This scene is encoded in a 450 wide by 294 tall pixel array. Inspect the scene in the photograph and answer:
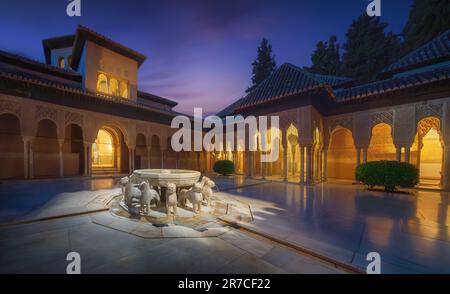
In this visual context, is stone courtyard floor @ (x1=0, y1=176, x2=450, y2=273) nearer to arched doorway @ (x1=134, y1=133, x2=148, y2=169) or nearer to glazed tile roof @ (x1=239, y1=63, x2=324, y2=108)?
glazed tile roof @ (x1=239, y1=63, x2=324, y2=108)

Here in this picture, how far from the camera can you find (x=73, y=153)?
1304cm

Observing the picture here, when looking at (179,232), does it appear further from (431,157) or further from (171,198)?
(431,157)

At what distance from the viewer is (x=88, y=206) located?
189 inches

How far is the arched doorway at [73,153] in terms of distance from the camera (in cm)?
1275

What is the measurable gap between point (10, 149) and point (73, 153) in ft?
9.80

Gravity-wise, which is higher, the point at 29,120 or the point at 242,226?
the point at 29,120

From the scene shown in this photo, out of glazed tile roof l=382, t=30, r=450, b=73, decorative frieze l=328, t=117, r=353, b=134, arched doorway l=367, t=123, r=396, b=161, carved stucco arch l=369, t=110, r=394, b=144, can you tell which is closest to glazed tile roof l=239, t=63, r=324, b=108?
decorative frieze l=328, t=117, r=353, b=134

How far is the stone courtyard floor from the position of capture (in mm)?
2230

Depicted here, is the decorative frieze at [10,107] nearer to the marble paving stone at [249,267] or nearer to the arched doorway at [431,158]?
the marble paving stone at [249,267]

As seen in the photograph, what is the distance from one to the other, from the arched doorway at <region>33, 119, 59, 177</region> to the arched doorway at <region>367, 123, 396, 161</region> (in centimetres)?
2127

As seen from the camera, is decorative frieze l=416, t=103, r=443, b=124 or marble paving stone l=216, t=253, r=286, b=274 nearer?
marble paving stone l=216, t=253, r=286, b=274

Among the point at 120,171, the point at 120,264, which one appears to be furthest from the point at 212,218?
the point at 120,171

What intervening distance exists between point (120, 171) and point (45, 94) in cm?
747
